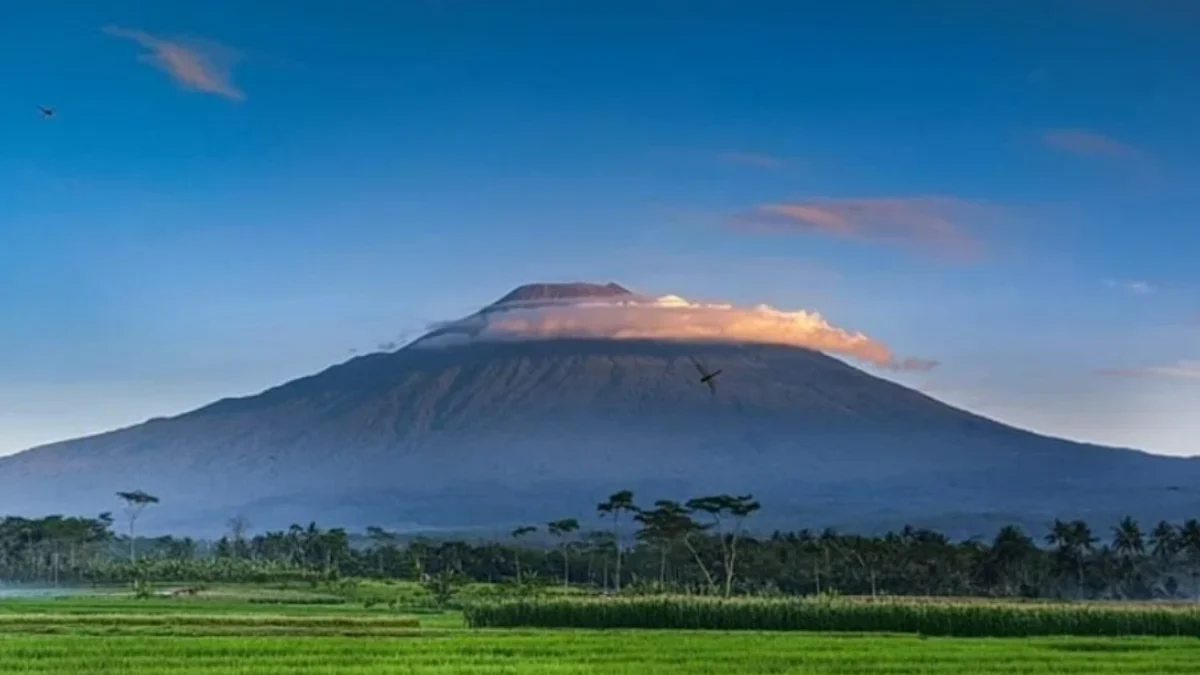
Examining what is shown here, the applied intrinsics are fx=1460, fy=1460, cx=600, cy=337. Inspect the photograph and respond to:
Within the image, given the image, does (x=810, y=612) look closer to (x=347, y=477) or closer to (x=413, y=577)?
(x=413, y=577)


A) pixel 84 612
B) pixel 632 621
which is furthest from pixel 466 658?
pixel 84 612

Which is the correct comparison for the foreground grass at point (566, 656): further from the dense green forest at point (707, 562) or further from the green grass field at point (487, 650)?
the dense green forest at point (707, 562)

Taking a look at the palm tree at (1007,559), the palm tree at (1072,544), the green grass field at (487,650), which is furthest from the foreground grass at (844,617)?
the palm tree at (1072,544)

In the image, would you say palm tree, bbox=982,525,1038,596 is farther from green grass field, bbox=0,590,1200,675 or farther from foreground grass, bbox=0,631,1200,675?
foreground grass, bbox=0,631,1200,675

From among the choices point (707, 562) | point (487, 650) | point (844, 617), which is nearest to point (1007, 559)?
point (707, 562)

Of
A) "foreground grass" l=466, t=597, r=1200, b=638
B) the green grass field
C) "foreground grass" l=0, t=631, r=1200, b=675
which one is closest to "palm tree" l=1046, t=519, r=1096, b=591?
"foreground grass" l=466, t=597, r=1200, b=638

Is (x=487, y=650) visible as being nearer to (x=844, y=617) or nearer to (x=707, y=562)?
(x=844, y=617)
